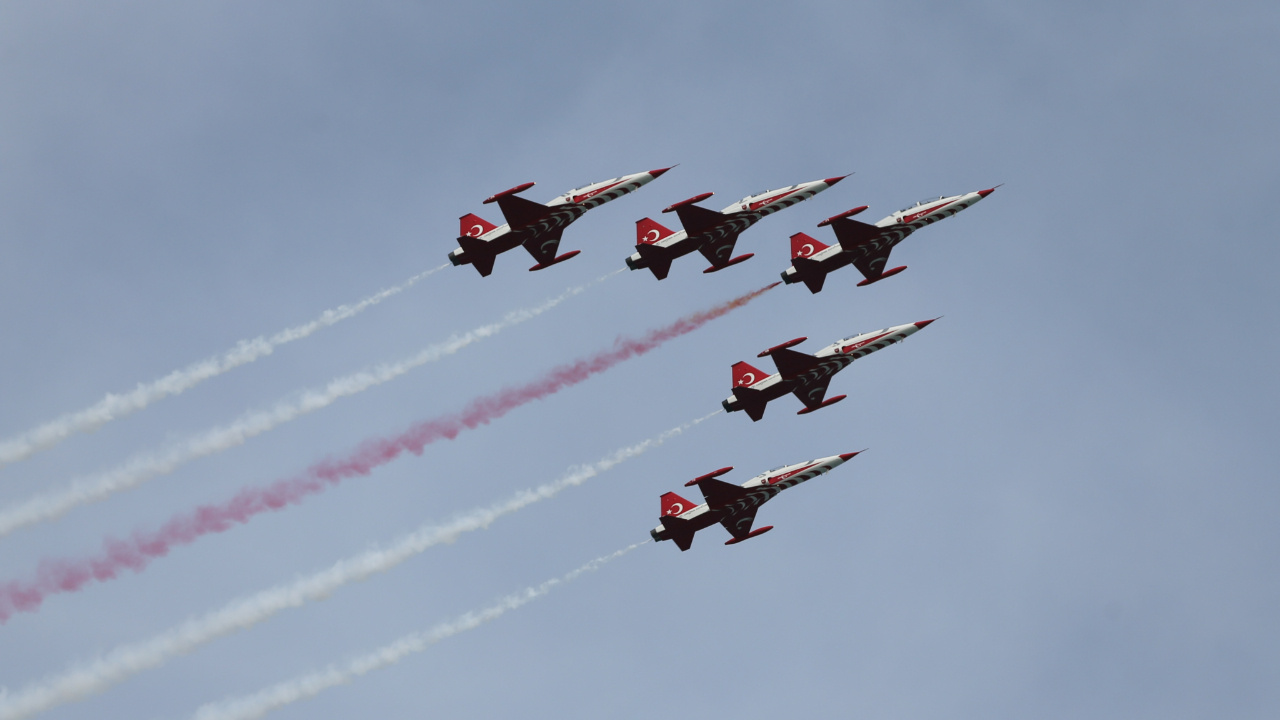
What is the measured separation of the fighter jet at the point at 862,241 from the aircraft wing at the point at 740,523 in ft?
48.6

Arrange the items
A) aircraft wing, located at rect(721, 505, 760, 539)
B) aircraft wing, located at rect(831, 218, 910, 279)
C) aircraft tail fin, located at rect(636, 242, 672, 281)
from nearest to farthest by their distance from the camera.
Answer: aircraft tail fin, located at rect(636, 242, 672, 281) → aircraft wing, located at rect(831, 218, 910, 279) → aircraft wing, located at rect(721, 505, 760, 539)

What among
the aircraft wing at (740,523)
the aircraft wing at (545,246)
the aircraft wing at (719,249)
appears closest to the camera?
the aircraft wing at (545,246)

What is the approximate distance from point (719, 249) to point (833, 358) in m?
9.97

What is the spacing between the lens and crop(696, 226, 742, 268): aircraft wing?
317 feet

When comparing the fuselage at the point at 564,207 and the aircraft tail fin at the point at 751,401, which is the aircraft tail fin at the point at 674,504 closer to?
the aircraft tail fin at the point at 751,401

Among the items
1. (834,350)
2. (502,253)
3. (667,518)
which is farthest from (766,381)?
(502,253)

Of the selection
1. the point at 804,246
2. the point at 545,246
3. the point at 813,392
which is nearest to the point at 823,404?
the point at 813,392

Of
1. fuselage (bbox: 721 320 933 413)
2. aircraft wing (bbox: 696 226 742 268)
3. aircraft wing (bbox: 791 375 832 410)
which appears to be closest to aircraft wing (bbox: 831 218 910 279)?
fuselage (bbox: 721 320 933 413)

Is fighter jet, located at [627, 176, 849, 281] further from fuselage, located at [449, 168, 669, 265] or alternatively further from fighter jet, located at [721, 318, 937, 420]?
fighter jet, located at [721, 318, 937, 420]

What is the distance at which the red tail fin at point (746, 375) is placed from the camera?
96812 mm

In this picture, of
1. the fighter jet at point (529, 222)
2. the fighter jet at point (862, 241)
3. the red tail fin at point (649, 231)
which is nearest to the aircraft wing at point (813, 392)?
the fighter jet at point (862, 241)

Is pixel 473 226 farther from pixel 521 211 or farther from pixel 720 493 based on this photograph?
pixel 720 493

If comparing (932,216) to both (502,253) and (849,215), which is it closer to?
(849,215)

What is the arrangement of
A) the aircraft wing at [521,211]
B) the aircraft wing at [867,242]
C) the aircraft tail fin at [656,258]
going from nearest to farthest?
the aircraft wing at [521,211], the aircraft tail fin at [656,258], the aircraft wing at [867,242]
